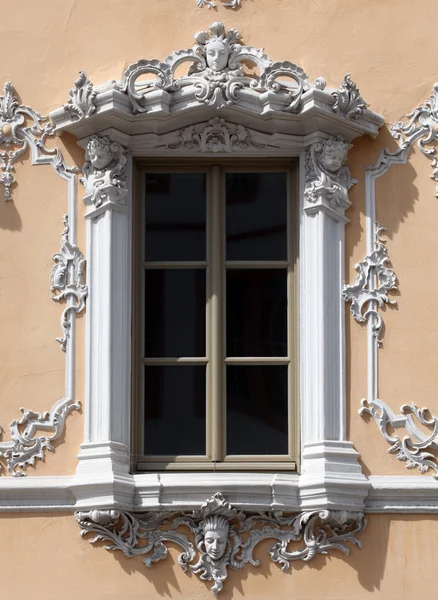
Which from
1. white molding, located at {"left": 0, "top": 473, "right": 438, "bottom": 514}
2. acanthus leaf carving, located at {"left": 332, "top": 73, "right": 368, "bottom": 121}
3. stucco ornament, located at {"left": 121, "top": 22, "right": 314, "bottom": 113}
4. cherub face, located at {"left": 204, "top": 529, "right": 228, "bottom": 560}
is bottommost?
cherub face, located at {"left": 204, "top": 529, "right": 228, "bottom": 560}

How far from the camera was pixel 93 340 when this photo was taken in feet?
40.0

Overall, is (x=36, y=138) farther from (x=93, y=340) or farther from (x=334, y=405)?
(x=334, y=405)

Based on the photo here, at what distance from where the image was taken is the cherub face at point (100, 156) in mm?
12359

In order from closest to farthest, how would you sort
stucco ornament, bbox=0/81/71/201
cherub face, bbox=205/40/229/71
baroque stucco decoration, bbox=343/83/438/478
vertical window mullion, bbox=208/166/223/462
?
baroque stucco decoration, bbox=343/83/438/478, vertical window mullion, bbox=208/166/223/462, cherub face, bbox=205/40/229/71, stucco ornament, bbox=0/81/71/201

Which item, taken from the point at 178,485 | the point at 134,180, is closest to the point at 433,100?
the point at 134,180

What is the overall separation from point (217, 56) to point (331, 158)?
3.31 feet

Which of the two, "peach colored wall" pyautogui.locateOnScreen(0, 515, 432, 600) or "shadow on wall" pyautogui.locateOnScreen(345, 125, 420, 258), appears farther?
"shadow on wall" pyautogui.locateOnScreen(345, 125, 420, 258)

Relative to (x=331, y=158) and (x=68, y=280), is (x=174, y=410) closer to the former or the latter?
(x=68, y=280)

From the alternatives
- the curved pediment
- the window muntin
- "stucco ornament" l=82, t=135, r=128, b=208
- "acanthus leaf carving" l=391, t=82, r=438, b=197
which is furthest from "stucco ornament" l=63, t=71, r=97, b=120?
"acanthus leaf carving" l=391, t=82, r=438, b=197

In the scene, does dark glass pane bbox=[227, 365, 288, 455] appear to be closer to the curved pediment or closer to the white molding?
the white molding

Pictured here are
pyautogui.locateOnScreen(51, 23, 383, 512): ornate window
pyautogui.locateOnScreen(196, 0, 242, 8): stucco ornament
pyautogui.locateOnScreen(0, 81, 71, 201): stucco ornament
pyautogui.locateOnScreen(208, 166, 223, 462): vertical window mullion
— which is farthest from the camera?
pyautogui.locateOnScreen(196, 0, 242, 8): stucco ornament

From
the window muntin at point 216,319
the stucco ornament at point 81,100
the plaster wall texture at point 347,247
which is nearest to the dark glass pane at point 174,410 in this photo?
the window muntin at point 216,319

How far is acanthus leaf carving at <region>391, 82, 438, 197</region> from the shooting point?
12.5 meters

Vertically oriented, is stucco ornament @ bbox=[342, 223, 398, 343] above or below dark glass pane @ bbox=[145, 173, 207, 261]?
below
